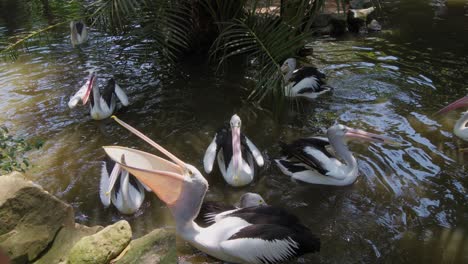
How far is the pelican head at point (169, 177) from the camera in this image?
262 cm

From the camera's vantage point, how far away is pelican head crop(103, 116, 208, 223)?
2.62 metres

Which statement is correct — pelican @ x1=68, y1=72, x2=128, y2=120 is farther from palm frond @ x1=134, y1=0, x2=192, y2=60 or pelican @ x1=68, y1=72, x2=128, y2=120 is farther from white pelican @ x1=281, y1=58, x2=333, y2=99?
white pelican @ x1=281, y1=58, x2=333, y2=99

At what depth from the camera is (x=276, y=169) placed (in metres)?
4.57

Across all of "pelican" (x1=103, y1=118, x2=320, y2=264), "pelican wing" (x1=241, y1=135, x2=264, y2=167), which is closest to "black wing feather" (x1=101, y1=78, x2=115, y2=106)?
"pelican wing" (x1=241, y1=135, x2=264, y2=167)

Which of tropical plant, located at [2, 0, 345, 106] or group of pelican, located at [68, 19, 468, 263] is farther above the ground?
tropical plant, located at [2, 0, 345, 106]

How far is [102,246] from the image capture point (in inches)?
115

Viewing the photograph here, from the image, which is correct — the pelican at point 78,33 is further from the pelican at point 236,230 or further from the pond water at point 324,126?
the pelican at point 236,230

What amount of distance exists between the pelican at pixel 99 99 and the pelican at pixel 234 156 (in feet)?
6.02

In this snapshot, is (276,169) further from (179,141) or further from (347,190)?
(179,141)

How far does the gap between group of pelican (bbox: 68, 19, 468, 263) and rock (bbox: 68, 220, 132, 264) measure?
397 millimetres

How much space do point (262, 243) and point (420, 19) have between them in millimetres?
8015

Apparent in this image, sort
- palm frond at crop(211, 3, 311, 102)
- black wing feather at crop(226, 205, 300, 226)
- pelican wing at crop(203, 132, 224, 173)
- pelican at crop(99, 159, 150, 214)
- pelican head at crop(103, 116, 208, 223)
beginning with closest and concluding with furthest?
1. pelican head at crop(103, 116, 208, 223)
2. black wing feather at crop(226, 205, 300, 226)
3. pelican at crop(99, 159, 150, 214)
4. pelican wing at crop(203, 132, 224, 173)
5. palm frond at crop(211, 3, 311, 102)

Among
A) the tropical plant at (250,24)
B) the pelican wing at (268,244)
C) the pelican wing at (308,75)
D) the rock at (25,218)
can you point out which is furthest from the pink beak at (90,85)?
the pelican wing at (268,244)

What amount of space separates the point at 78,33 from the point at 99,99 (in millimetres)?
3170
